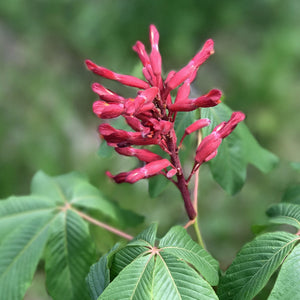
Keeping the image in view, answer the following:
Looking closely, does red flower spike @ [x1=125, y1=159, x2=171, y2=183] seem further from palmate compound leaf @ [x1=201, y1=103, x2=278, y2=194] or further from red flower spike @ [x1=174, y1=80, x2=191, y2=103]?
palmate compound leaf @ [x1=201, y1=103, x2=278, y2=194]

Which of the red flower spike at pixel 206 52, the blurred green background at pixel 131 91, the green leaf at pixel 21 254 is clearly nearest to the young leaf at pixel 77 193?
the green leaf at pixel 21 254

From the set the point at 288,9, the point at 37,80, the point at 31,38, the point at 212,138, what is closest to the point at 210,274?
the point at 212,138

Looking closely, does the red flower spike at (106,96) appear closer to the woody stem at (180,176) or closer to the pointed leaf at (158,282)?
the woody stem at (180,176)

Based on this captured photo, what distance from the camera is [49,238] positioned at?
6.14 ft

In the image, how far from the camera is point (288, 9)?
6.56 m

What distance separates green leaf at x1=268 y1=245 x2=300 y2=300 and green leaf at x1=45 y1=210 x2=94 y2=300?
807mm

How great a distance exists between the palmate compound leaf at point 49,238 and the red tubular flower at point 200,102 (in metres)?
0.70

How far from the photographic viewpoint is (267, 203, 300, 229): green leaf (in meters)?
1.50

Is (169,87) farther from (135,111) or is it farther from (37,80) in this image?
(37,80)

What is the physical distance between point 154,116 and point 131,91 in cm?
360

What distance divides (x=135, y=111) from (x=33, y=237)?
2.78 feet

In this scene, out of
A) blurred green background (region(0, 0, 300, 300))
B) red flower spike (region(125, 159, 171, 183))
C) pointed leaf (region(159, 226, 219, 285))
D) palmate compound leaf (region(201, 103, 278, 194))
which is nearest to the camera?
pointed leaf (region(159, 226, 219, 285))

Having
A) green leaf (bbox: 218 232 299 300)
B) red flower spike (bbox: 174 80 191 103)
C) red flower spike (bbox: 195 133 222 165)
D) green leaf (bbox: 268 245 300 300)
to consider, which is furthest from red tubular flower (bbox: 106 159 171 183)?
green leaf (bbox: 268 245 300 300)

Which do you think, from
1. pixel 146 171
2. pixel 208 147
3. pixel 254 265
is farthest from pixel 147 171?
pixel 254 265
